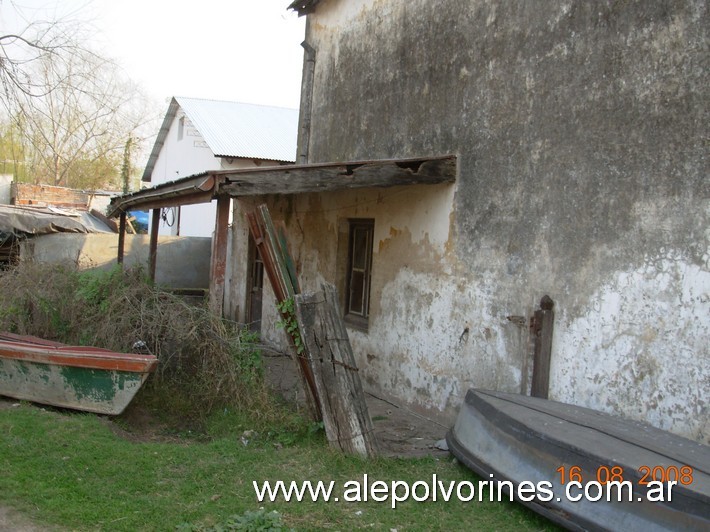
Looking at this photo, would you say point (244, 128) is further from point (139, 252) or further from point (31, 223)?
point (31, 223)

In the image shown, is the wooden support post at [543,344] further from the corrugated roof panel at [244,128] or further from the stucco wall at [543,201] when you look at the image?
the corrugated roof panel at [244,128]

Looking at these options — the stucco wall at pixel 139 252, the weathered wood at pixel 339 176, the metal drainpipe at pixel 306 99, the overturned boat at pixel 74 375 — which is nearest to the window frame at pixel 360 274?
the weathered wood at pixel 339 176

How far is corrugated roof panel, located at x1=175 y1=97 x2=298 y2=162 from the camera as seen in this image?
1881 cm

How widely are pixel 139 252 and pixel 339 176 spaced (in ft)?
31.0

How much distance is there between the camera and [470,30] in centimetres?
688

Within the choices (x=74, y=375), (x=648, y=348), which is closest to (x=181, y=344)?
(x=74, y=375)

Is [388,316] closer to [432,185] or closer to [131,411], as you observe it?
[432,185]

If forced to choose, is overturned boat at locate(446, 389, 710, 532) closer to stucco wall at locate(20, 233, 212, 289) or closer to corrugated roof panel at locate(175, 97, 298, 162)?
stucco wall at locate(20, 233, 212, 289)

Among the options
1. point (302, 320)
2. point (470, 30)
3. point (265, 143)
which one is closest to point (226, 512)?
point (302, 320)

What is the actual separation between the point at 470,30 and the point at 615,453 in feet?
15.5

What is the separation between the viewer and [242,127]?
67.6 ft

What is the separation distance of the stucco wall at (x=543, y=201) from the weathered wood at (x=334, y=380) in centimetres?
158

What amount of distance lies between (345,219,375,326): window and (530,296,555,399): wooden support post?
326 centimetres

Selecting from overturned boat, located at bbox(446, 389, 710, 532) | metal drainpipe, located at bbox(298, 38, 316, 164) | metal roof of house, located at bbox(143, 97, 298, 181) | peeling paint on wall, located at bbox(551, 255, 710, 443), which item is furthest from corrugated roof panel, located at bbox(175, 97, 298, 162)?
overturned boat, located at bbox(446, 389, 710, 532)
